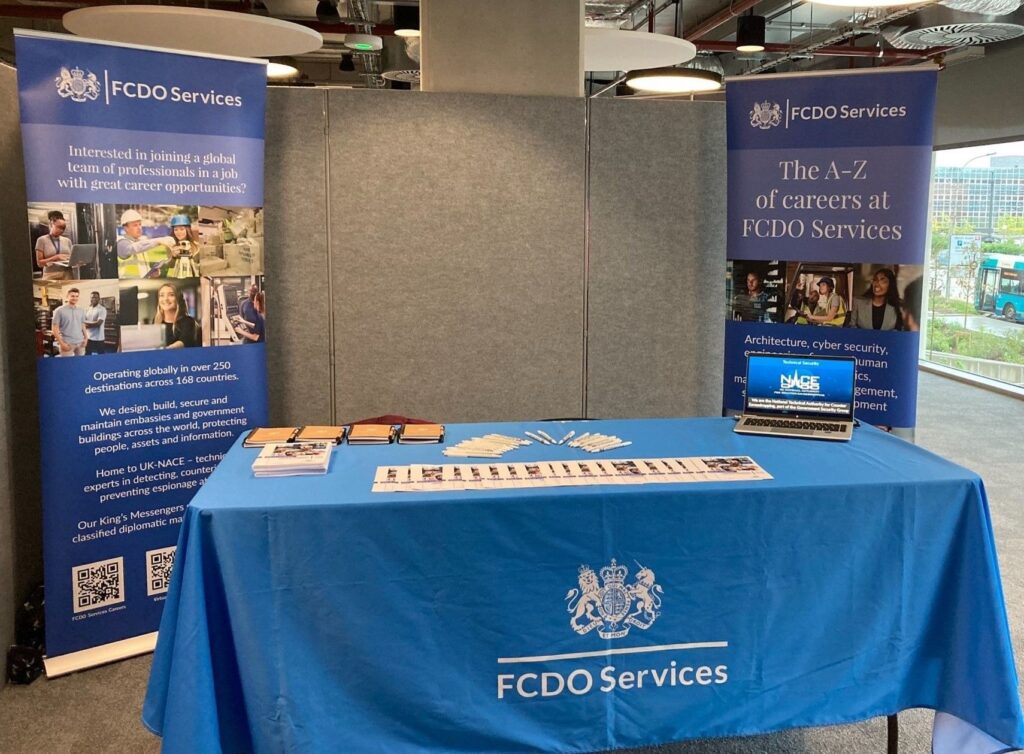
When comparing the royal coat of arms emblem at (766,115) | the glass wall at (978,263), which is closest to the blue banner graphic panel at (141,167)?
the royal coat of arms emblem at (766,115)

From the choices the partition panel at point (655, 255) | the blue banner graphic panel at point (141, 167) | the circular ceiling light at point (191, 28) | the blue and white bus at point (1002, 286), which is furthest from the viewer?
the blue and white bus at point (1002, 286)

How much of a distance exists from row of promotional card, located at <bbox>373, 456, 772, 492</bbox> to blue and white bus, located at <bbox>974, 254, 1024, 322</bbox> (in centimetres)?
824

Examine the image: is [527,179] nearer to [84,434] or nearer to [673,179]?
[673,179]

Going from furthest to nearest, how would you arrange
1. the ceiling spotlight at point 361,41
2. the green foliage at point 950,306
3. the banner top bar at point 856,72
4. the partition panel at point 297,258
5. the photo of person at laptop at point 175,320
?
the green foliage at point 950,306
the ceiling spotlight at point 361,41
the partition panel at point 297,258
the banner top bar at point 856,72
the photo of person at laptop at point 175,320

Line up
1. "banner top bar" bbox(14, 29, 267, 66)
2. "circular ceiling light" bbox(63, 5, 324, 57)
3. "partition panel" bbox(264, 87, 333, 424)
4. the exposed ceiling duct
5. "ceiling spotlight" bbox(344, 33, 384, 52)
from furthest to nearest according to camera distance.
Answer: "ceiling spotlight" bbox(344, 33, 384, 52) → the exposed ceiling duct → "partition panel" bbox(264, 87, 333, 424) → "circular ceiling light" bbox(63, 5, 324, 57) → "banner top bar" bbox(14, 29, 267, 66)

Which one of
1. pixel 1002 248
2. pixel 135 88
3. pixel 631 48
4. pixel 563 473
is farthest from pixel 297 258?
pixel 1002 248

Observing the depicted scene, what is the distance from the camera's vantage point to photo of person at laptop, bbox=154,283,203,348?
352 centimetres

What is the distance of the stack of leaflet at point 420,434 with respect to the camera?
9.32 ft

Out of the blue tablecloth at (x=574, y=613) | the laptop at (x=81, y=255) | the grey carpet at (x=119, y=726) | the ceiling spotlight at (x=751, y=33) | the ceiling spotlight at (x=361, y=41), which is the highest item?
the ceiling spotlight at (x=751, y=33)

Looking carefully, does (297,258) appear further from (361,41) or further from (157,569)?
(361,41)

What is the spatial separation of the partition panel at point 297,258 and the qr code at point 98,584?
111 cm

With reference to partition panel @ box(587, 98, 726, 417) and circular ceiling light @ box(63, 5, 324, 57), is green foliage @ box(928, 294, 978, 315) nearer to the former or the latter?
partition panel @ box(587, 98, 726, 417)

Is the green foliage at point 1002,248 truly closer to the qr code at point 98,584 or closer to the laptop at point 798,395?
the laptop at point 798,395

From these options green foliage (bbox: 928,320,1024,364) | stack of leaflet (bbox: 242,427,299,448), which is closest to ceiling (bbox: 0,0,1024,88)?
green foliage (bbox: 928,320,1024,364)
